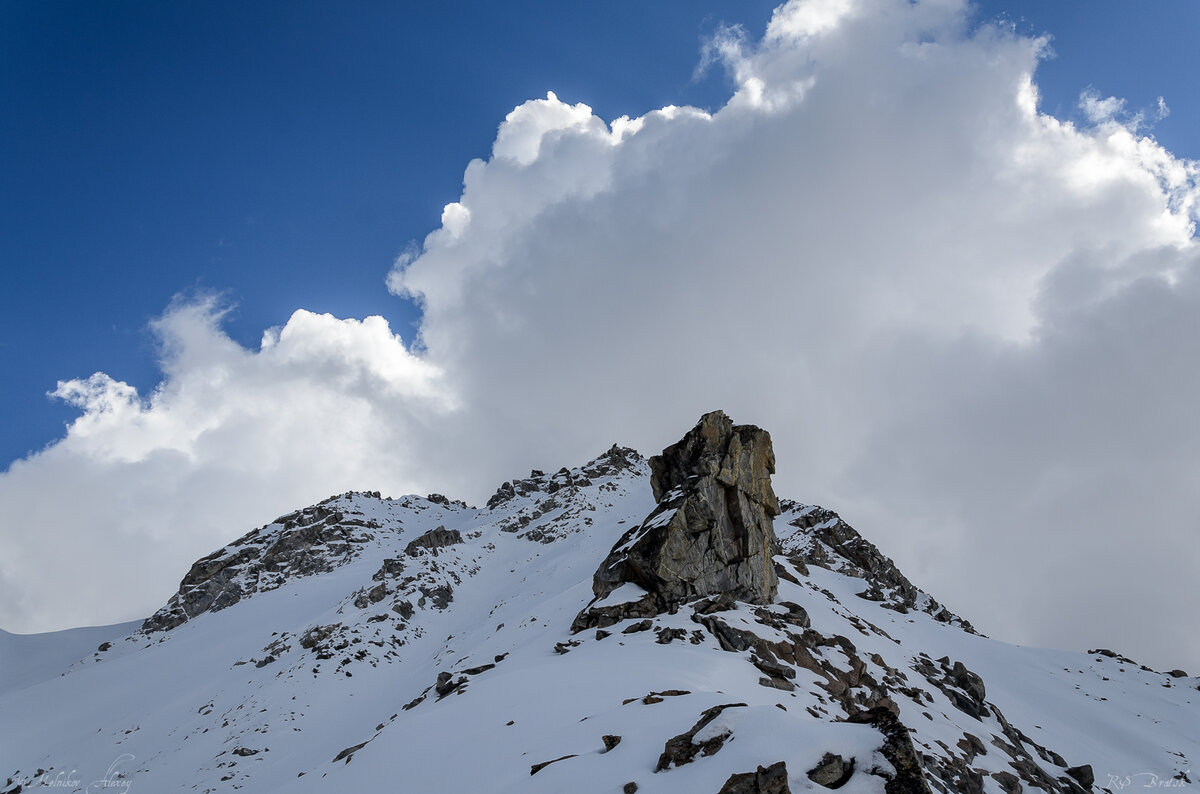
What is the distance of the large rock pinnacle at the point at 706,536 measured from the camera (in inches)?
1344

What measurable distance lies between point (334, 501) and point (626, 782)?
112 m

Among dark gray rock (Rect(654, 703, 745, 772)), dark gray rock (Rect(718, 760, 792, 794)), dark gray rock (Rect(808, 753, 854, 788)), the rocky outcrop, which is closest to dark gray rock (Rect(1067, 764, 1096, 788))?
dark gray rock (Rect(808, 753, 854, 788))

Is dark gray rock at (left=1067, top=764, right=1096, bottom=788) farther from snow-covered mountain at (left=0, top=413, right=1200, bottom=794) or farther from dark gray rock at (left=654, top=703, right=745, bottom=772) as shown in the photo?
dark gray rock at (left=654, top=703, right=745, bottom=772)

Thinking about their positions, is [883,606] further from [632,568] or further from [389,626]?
[389,626]

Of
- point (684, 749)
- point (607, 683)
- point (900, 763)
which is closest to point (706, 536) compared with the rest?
point (607, 683)

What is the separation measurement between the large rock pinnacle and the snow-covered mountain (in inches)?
6.9

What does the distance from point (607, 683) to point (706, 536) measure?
1629 centimetres

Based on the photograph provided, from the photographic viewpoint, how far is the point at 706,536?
119 feet

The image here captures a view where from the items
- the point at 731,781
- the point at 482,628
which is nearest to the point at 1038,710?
the point at 482,628

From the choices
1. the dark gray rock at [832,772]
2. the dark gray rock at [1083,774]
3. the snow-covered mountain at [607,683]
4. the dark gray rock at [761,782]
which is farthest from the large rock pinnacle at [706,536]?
the dark gray rock at [761,782]

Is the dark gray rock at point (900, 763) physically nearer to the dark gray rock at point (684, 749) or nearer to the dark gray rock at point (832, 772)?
the dark gray rock at point (832, 772)

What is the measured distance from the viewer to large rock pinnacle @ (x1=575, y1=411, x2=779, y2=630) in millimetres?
34125

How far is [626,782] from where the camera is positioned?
12250mm

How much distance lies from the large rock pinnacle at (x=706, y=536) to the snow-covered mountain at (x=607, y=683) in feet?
0.58
